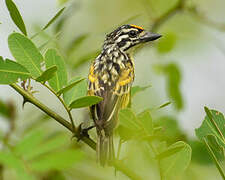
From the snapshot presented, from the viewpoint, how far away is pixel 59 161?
251cm

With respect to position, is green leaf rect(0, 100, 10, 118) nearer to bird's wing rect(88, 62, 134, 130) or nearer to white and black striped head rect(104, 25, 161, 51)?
bird's wing rect(88, 62, 134, 130)

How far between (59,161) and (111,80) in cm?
99

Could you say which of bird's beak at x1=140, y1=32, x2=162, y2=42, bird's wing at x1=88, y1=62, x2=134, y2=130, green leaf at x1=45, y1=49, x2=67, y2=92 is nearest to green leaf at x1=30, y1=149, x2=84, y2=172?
bird's wing at x1=88, y1=62, x2=134, y2=130

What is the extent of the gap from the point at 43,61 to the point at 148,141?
642 millimetres

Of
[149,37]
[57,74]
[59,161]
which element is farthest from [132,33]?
[57,74]

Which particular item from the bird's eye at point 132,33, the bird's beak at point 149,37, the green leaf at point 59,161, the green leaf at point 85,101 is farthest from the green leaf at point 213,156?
the bird's eye at point 132,33

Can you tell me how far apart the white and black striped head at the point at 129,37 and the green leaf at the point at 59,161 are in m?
1.74

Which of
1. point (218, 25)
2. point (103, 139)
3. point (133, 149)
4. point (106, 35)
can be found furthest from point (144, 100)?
point (133, 149)

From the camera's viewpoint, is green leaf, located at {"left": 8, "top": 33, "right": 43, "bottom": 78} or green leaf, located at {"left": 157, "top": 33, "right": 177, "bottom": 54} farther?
green leaf, located at {"left": 157, "top": 33, "right": 177, "bottom": 54}

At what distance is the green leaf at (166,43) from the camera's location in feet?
13.4

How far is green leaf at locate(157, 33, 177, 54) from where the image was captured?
409 centimetres

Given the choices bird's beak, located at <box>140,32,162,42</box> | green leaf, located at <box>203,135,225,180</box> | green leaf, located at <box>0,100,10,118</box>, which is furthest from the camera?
bird's beak, located at <box>140,32,162,42</box>

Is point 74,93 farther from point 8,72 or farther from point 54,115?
point 8,72

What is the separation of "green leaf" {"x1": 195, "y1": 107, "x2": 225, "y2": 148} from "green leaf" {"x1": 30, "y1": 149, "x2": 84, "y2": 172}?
89 centimetres
